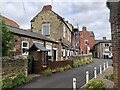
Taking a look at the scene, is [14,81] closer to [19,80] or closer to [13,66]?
[19,80]

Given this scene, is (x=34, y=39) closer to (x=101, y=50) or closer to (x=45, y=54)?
(x=45, y=54)

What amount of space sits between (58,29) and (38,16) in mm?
4423

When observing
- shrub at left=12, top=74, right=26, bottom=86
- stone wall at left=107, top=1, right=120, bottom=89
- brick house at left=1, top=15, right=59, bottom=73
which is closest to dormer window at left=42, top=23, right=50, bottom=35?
brick house at left=1, top=15, right=59, bottom=73

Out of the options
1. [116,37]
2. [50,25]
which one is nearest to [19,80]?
[116,37]

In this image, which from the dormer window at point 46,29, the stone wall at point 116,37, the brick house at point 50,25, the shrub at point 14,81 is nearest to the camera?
the stone wall at point 116,37

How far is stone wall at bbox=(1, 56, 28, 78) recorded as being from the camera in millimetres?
13348

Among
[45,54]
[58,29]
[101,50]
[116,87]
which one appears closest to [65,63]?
[45,54]

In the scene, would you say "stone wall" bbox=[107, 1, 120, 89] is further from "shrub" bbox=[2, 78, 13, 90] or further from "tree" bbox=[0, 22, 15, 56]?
"tree" bbox=[0, 22, 15, 56]

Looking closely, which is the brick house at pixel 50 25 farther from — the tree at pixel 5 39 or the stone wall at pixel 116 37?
the stone wall at pixel 116 37

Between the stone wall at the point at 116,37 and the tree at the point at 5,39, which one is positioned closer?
the stone wall at the point at 116,37

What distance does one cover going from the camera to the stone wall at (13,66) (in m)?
13.3

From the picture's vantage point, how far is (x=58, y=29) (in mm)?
37344

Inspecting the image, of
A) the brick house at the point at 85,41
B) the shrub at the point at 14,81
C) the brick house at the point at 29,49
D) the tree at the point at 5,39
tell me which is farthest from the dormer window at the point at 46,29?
the brick house at the point at 85,41

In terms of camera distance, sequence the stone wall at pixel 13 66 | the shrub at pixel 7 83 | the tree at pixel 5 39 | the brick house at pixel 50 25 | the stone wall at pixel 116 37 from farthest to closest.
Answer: the brick house at pixel 50 25
the tree at pixel 5 39
the stone wall at pixel 13 66
the shrub at pixel 7 83
the stone wall at pixel 116 37
